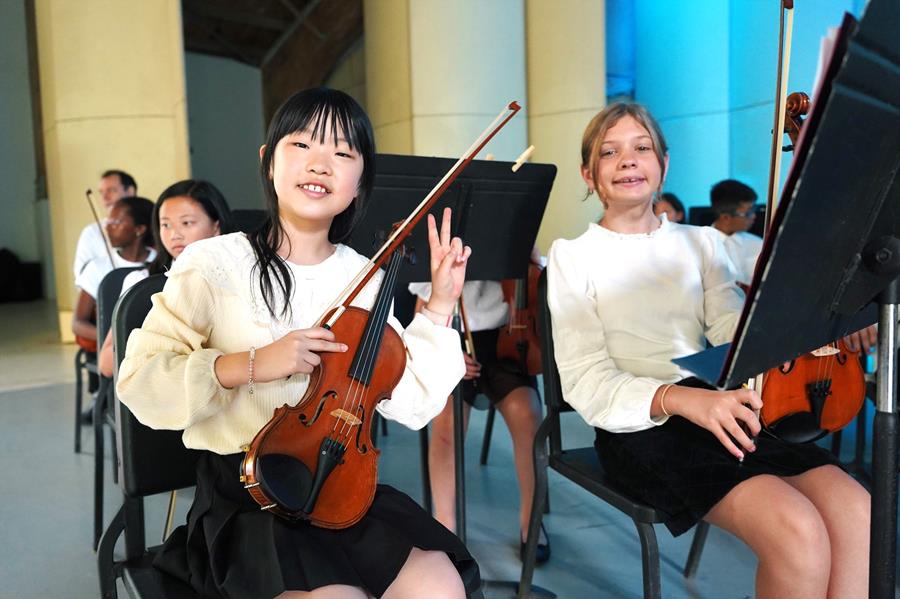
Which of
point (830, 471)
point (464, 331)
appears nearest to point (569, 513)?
point (464, 331)

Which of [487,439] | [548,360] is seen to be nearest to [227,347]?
[548,360]

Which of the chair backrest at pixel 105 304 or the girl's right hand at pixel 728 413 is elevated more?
the chair backrest at pixel 105 304

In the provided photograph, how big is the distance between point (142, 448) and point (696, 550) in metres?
1.29

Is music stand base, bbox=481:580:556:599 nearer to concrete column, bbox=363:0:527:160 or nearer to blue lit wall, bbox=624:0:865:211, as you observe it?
blue lit wall, bbox=624:0:865:211

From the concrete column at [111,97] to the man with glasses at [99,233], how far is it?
1.71 metres

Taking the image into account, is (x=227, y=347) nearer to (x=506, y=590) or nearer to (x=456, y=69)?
(x=506, y=590)

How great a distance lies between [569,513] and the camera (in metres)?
2.34

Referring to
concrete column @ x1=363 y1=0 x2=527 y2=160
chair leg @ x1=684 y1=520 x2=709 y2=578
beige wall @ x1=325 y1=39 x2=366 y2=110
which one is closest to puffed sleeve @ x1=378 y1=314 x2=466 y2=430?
chair leg @ x1=684 y1=520 x2=709 y2=578

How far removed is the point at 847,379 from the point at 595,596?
2.44 feet

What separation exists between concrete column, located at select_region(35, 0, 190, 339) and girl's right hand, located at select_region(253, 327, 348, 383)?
5.04 metres

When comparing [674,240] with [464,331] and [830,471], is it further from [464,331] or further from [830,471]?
[464,331]

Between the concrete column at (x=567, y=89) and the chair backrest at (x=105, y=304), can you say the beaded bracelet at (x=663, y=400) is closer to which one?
the chair backrest at (x=105, y=304)

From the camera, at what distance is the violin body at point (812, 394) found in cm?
A: 143

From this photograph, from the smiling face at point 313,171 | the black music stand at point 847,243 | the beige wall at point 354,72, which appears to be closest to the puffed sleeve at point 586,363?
the black music stand at point 847,243
